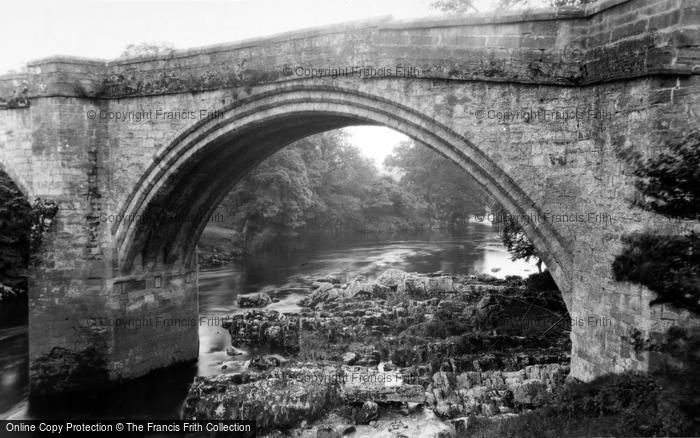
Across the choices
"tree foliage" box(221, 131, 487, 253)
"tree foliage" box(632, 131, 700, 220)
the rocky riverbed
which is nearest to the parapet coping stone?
"tree foliage" box(632, 131, 700, 220)

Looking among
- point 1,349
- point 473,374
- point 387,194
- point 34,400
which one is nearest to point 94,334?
point 34,400

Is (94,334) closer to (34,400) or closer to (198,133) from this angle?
(34,400)

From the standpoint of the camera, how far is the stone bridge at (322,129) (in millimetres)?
5691

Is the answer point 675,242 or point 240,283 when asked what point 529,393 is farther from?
point 240,283

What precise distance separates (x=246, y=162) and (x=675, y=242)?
920cm

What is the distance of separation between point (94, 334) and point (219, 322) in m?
4.86

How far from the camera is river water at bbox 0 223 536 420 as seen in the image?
9352mm

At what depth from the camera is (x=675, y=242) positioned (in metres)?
3.61

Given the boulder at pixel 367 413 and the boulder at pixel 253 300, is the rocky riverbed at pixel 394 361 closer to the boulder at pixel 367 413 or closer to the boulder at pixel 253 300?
the boulder at pixel 367 413

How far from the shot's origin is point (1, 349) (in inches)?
474

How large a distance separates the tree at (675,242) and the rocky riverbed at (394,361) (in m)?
3.69

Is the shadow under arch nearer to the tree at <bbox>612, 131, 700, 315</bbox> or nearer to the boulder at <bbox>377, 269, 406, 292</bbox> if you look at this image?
the tree at <bbox>612, 131, 700, 315</bbox>

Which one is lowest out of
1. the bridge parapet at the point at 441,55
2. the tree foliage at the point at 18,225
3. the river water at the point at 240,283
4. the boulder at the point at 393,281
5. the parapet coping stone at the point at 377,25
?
the river water at the point at 240,283

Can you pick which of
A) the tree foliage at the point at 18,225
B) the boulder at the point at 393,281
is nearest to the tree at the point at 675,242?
the tree foliage at the point at 18,225
